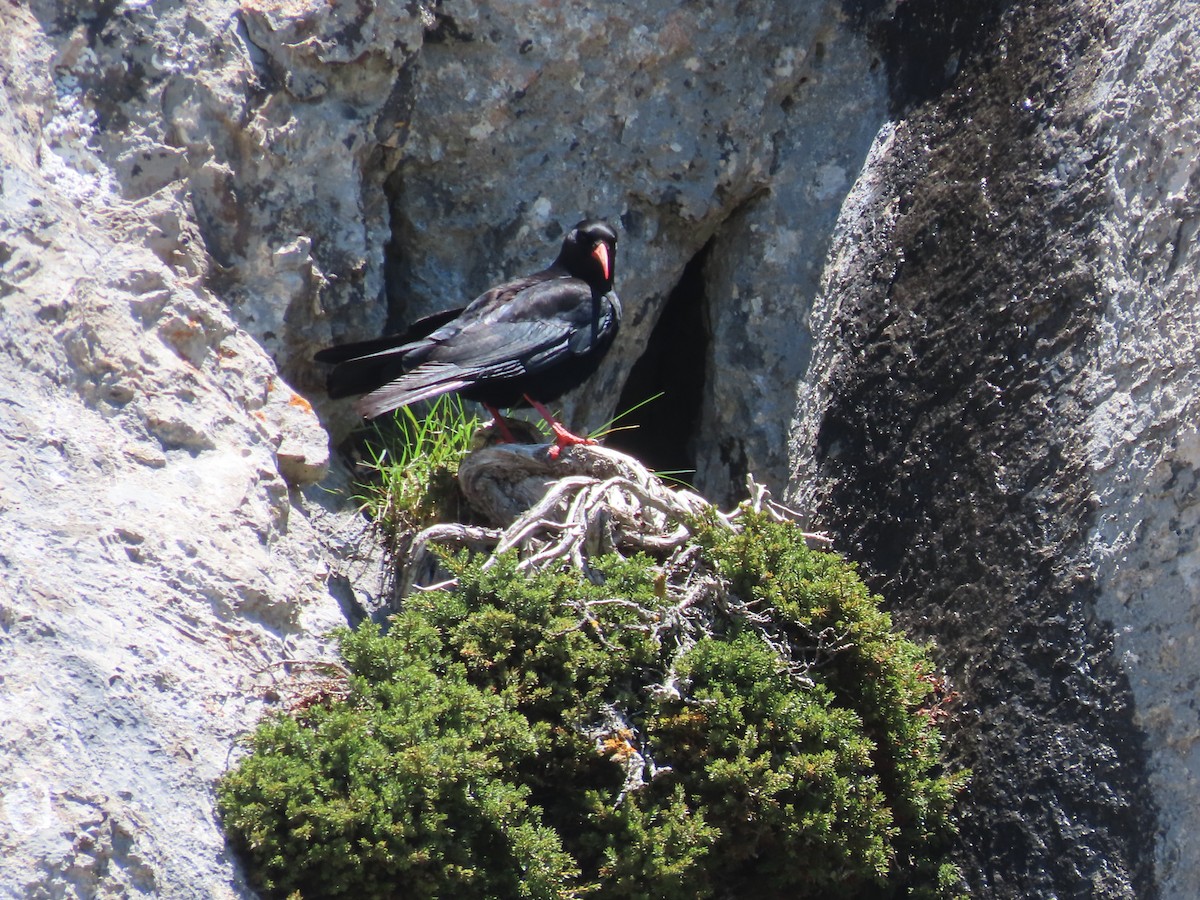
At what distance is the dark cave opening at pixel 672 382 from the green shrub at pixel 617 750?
2.08 metres

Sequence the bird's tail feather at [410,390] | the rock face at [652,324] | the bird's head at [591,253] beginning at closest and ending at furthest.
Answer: the rock face at [652,324] → the bird's tail feather at [410,390] → the bird's head at [591,253]

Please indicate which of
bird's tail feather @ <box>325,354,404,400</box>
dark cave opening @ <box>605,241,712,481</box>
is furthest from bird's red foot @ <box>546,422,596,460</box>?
dark cave opening @ <box>605,241,712,481</box>

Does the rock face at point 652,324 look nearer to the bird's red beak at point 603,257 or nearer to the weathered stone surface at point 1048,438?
the weathered stone surface at point 1048,438

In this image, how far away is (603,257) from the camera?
5.33 metres

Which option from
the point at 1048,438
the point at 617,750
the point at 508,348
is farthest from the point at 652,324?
the point at 617,750

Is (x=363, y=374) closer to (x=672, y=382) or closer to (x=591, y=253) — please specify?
(x=591, y=253)

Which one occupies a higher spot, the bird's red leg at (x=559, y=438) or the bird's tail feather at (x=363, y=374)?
the bird's tail feather at (x=363, y=374)

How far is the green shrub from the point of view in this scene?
3100 millimetres

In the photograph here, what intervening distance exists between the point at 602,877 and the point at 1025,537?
1.73 metres

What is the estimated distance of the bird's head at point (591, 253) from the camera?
5.36 m

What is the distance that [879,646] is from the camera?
12.7 feet

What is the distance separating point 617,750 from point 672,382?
3.09m

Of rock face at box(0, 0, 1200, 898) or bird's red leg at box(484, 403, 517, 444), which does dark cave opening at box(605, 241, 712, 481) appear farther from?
bird's red leg at box(484, 403, 517, 444)

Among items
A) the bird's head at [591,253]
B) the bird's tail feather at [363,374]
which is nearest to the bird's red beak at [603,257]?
the bird's head at [591,253]
